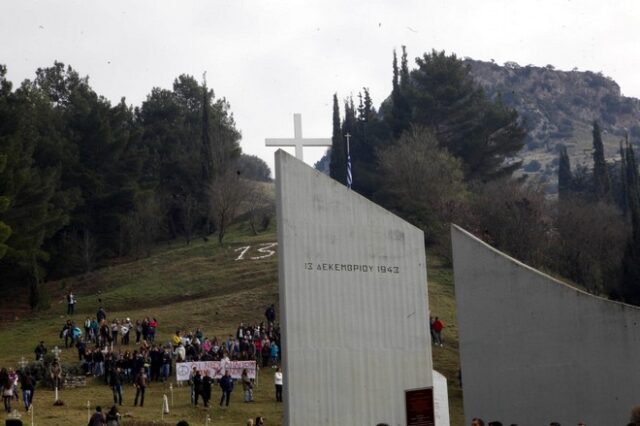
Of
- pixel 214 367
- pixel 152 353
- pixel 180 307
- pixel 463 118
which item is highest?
pixel 463 118

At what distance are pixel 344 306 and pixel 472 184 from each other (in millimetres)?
52236

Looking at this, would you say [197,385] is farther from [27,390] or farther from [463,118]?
[463,118]

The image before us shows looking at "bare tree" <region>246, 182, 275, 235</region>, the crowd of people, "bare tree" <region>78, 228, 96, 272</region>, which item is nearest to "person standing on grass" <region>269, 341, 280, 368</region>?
the crowd of people

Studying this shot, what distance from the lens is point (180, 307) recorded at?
48.3m

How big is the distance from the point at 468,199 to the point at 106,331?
27.7 metres

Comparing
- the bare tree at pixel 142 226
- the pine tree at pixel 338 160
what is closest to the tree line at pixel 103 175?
the bare tree at pixel 142 226

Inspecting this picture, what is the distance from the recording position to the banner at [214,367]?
3050cm

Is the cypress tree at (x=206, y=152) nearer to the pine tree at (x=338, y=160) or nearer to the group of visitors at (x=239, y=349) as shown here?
the pine tree at (x=338, y=160)

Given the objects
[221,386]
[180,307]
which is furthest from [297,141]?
[180,307]

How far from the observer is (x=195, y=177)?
244 feet

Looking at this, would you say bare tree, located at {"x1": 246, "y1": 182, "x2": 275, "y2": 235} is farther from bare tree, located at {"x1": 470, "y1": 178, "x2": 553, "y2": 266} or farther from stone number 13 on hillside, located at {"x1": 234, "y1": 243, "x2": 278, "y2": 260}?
bare tree, located at {"x1": 470, "y1": 178, "x2": 553, "y2": 266}

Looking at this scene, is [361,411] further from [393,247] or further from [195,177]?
[195,177]

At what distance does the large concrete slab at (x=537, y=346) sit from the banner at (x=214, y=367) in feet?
32.7

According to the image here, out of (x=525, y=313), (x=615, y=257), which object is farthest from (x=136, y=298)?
(x=525, y=313)
